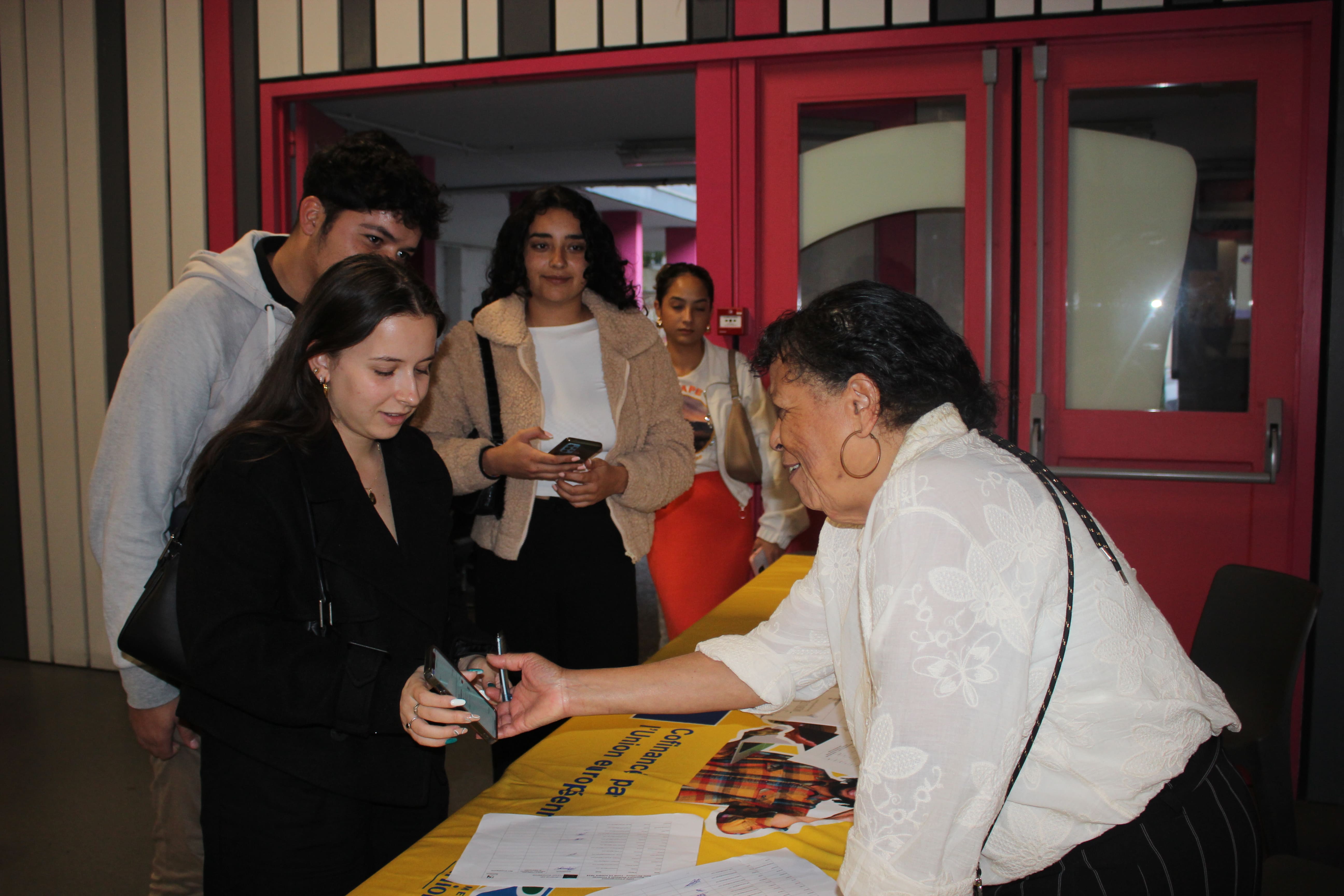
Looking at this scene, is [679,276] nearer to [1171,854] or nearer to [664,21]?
[664,21]

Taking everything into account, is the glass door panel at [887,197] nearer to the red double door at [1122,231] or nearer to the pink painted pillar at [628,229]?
the red double door at [1122,231]

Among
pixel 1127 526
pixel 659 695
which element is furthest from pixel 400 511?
pixel 1127 526

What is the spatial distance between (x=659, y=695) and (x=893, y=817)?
1.94ft

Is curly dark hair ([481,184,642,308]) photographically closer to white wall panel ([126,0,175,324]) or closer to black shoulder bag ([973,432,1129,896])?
black shoulder bag ([973,432,1129,896])

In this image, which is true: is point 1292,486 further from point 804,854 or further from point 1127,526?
point 804,854

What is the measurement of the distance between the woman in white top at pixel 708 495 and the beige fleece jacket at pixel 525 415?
584 mm

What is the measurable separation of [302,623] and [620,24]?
10.0 feet

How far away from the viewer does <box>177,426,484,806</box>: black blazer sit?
4.42 ft

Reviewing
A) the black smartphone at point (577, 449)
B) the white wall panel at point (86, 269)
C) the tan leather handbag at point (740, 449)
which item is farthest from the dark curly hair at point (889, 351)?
the white wall panel at point (86, 269)

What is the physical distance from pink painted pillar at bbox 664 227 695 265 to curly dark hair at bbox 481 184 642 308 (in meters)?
13.9

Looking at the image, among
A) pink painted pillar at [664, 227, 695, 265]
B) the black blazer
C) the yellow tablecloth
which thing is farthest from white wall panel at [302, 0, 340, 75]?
pink painted pillar at [664, 227, 695, 265]

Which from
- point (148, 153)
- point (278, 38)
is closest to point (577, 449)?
point (278, 38)

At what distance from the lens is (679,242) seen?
54.6 feet

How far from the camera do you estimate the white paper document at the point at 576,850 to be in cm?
122
